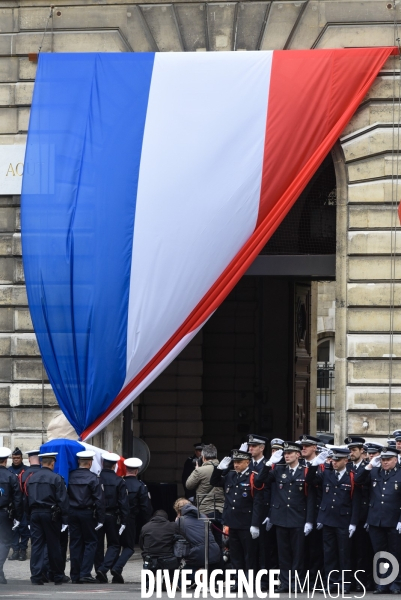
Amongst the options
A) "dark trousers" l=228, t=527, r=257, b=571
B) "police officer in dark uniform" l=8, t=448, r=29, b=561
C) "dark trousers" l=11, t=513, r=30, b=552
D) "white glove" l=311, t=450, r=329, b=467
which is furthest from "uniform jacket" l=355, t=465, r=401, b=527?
"police officer in dark uniform" l=8, t=448, r=29, b=561

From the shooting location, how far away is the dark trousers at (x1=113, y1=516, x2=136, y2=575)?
16.8 metres

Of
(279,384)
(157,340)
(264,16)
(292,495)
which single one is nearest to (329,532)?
(292,495)

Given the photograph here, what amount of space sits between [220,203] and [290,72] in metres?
1.95

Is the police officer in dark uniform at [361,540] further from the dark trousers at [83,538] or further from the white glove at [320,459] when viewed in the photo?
the dark trousers at [83,538]

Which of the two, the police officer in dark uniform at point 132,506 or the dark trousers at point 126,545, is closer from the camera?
the dark trousers at point 126,545

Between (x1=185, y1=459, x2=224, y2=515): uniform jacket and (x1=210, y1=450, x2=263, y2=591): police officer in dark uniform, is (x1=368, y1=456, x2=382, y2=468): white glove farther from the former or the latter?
(x1=185, y1=459, x2=224, y2=515): uniform jacket

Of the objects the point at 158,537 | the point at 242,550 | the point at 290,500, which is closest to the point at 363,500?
the point at 290,500

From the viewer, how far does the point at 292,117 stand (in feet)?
62.4

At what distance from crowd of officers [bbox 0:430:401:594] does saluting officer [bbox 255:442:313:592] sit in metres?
0.01

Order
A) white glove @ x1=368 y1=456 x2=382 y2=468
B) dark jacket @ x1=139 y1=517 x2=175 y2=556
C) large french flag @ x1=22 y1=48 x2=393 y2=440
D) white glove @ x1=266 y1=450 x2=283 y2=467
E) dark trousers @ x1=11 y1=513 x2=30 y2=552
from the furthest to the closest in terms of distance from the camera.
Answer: large french flag @ x1=22 y1=48 x2=393 y2=440 < dark trousers @ x1=11 y1=513 x2=30 y2=552 < white glove @ x1=266 y1=450 x2=283 y2=467 < dark jacket @ x1=139 y1=517 x2=175 y2=556 < white glove @ x1=368 y1=456 x2=382 y2=468

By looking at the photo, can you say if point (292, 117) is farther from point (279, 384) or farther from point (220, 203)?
point (279, 384)

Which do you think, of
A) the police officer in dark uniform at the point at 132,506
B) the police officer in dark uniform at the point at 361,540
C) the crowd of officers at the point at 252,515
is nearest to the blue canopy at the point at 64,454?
the crowd of officers at the point at 252,515

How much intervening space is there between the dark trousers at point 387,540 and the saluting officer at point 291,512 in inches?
27.3

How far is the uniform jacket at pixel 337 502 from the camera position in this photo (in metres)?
15.8
